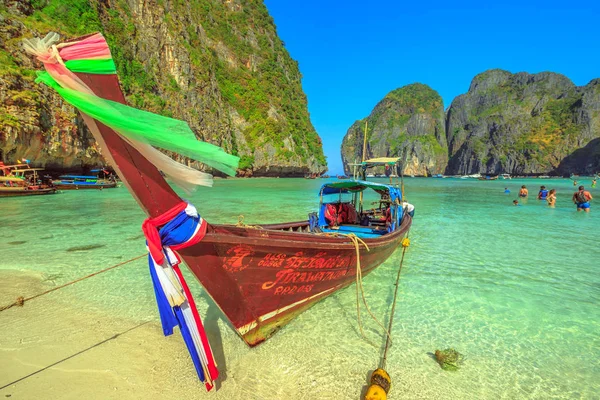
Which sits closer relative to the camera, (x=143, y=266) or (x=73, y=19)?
(x=143, y=266)

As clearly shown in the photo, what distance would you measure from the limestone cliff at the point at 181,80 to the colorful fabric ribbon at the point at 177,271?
2918 centimetres

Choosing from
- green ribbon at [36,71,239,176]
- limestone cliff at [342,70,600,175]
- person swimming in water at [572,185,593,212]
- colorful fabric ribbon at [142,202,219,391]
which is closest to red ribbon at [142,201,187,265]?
colorful fabric ribbon at [142,202,219,391]

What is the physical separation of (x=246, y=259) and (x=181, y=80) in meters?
57.9

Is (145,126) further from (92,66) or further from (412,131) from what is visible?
(412,131)

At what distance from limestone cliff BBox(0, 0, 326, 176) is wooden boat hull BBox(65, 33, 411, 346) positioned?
29124mm

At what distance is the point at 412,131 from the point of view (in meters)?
167

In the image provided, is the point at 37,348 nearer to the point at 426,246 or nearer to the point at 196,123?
the point at 426,246

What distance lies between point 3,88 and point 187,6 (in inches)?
1971

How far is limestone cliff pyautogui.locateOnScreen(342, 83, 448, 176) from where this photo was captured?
14938cm

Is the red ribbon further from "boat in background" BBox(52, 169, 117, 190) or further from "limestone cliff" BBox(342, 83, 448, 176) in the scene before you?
"limestone cliff" BBox(342, 83, 448, 176)

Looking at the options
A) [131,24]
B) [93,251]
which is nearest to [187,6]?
[131,24]

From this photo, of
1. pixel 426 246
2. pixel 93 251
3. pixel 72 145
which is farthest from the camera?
pixel 72 145

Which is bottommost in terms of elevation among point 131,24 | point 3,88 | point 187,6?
point 3,88

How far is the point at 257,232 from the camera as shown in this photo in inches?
137
